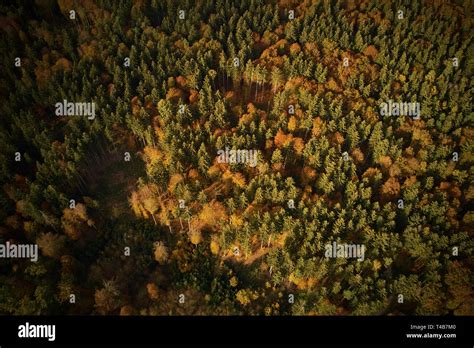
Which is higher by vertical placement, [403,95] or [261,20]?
[261,20]

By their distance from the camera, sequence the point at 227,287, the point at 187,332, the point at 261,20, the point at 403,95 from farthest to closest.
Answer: the point at 261,20, the point at 403,95, the point at 227,287, the point at 187,332

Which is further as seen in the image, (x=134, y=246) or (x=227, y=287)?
(x=134, y=246)

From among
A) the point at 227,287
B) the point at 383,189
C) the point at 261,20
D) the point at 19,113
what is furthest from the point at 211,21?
the point at 227,287

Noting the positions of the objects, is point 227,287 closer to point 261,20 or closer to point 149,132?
point 149,132

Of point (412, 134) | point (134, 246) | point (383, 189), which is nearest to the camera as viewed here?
point (134, 246)

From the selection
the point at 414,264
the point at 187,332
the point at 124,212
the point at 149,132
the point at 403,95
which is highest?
the point at 403,95

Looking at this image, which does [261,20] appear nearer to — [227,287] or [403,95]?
[403,95]

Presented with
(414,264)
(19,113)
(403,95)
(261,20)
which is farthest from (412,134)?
(19,113)
